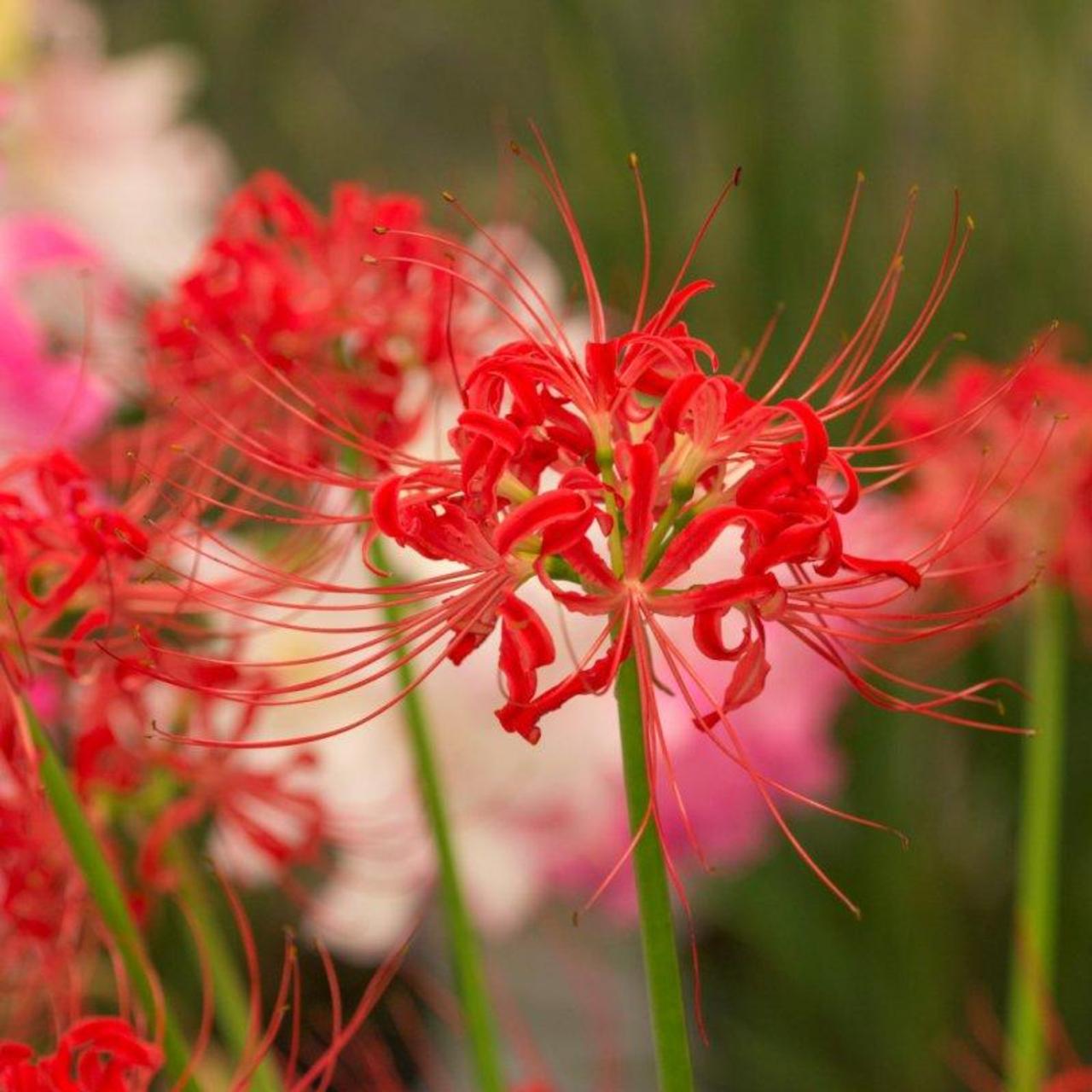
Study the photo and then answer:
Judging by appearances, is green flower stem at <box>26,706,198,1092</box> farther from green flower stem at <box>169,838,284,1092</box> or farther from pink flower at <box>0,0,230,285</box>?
pink flower at <box>0,0,230,285</box>

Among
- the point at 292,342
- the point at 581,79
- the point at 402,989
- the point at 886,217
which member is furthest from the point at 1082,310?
the point at 292,342

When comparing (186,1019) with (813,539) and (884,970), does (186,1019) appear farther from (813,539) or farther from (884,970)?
(813,539)

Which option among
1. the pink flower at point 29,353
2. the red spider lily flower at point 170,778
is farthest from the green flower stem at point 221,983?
the pink flower at point 29,353

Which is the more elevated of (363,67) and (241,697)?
(363,67)

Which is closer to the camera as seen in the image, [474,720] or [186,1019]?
[474,720]

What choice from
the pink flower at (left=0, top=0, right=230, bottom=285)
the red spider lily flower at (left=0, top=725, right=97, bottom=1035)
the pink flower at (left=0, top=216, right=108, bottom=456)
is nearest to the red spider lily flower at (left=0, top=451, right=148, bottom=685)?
the red spider lily flower at (left=0, top=725, right=97, bottom=1035)
